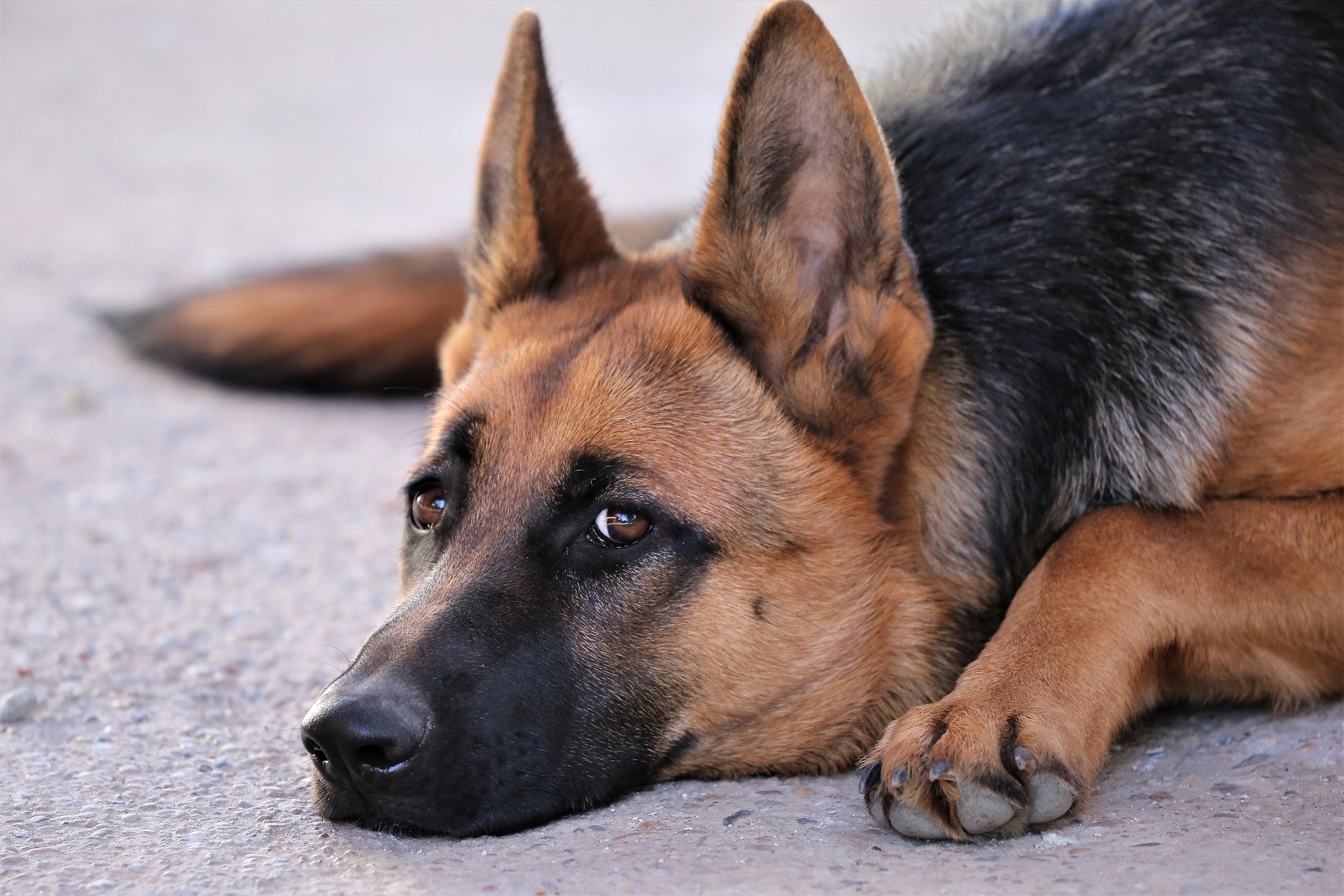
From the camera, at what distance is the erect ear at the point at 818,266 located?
338 cm

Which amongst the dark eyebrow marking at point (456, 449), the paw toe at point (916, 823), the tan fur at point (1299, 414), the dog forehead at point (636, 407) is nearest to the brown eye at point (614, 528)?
the dog forehead at point (636, 407)

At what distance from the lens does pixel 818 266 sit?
3.54 m

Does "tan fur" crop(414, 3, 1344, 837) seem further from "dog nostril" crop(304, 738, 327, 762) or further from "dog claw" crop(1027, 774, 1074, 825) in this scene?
"dog nostril" crop(304, 738, 327, 762)

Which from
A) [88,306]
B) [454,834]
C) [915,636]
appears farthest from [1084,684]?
[88,306]

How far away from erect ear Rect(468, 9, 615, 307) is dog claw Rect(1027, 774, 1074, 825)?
1.99 metres

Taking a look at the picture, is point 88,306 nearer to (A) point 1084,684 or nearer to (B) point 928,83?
(B) point 928,83

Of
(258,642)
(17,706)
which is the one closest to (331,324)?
(258,642)

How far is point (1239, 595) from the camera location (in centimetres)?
352

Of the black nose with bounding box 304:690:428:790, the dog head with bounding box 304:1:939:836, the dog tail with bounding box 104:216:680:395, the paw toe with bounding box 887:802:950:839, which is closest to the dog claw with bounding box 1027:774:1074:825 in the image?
the paw toe with bounding box 887:802:950:839

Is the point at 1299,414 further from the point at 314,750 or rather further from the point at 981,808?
the point at 314,750

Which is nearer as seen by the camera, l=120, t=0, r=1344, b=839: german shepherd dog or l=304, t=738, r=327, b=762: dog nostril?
l=304, t=738, r=327, b=762: dog nostril

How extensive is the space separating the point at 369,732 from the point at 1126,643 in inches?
71.5

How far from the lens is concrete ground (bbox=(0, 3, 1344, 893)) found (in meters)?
2.82

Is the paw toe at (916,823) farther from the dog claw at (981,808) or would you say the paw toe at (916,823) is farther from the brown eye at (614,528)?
the brown eye at (614,528)
